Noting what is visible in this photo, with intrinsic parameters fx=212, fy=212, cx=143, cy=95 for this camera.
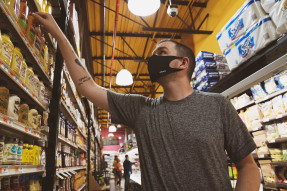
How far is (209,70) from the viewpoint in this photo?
3.83m

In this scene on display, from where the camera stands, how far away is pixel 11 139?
4.73 ft

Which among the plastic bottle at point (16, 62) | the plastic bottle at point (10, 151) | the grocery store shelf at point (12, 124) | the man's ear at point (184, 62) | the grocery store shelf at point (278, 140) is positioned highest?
the plastic bottle at point (16, 62)

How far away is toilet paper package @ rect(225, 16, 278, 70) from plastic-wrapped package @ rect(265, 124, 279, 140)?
111 centimetres

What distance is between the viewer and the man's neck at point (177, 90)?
57.2 inches

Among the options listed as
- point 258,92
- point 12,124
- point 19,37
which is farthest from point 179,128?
point 258,92

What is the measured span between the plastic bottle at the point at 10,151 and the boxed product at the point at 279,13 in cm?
259

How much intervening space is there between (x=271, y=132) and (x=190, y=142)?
2.56 metres

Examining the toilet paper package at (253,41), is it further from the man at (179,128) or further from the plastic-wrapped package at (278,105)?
the man at (179,128)

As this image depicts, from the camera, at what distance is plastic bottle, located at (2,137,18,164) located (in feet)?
4.40

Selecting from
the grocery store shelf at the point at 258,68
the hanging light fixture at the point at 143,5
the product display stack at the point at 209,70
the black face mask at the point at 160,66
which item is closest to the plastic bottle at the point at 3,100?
the black face mask at the point at 160,66

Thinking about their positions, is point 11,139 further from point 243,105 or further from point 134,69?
point 134,69

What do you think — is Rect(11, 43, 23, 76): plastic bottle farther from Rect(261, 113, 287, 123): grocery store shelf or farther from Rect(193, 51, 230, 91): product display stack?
Rect(261, 113, 287, 123): grocery store shelf

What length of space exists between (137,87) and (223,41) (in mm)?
12235

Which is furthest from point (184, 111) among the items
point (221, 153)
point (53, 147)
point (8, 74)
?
point (53, 147)
